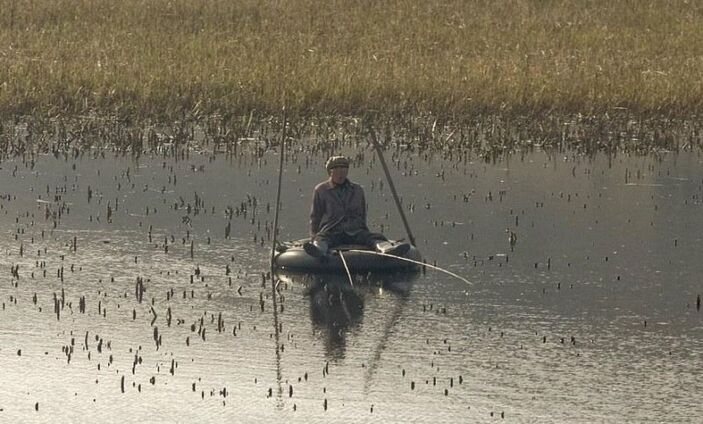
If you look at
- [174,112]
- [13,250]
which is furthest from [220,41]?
[13,250]

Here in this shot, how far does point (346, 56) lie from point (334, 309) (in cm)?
1787

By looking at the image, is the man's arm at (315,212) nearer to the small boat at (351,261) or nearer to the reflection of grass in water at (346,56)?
the small boat at (351,261)

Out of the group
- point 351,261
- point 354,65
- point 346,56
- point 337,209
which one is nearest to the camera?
point 351,261

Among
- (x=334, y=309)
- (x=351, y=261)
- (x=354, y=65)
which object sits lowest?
(x=334, y=309)

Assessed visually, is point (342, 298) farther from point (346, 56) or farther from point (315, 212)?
point (346, 56)

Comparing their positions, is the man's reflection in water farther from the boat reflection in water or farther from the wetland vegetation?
the wetland vegetation

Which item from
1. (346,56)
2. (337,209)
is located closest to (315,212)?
(337,209)

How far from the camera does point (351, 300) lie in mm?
17531

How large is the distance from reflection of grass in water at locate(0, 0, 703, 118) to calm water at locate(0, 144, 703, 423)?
413 centimetres

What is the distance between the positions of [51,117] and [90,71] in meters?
3.18

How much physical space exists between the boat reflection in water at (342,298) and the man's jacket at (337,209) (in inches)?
25.8

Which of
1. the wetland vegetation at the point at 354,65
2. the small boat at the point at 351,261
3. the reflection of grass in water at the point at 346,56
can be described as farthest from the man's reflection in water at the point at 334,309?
the reflection of grass in water at the point at 346,56

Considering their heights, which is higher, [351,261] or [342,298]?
[351,261]

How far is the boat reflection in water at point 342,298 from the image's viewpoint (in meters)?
16.0
